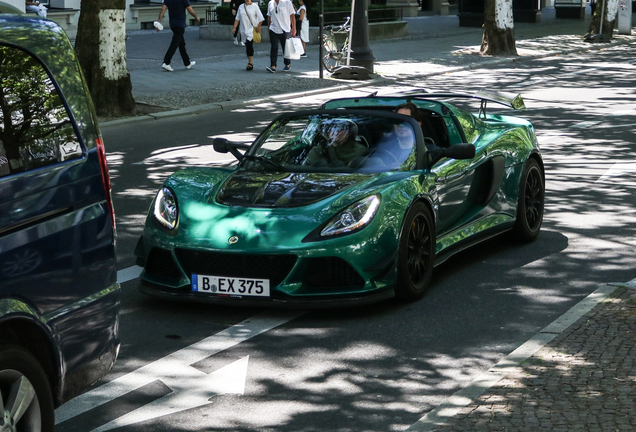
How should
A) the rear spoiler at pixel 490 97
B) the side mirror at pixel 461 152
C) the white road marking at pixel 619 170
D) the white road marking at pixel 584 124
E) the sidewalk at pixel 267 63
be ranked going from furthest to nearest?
the sidewalk at pixel 267 63 → the white road marking at pixel 584 124 → the white road marking at pixel 619 170 → the rear spoiler at pixel 490 97 → the side mirror at pixel 461 152

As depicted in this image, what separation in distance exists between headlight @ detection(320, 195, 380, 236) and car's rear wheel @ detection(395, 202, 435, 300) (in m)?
0.27

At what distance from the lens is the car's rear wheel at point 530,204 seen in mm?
8617

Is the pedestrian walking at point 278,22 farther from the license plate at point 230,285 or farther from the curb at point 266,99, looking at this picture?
the license plate at point 230,285

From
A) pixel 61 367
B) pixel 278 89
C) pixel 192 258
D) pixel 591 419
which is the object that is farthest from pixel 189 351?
pixel 278 89

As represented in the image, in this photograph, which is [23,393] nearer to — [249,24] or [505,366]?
[505,366]

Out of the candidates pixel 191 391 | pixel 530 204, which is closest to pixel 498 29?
pixel 530 204

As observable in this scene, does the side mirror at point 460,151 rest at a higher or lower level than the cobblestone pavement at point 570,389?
higher

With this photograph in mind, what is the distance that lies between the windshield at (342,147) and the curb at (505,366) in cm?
167

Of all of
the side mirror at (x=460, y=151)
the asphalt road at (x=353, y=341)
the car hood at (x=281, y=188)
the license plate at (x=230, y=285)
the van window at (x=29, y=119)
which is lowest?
the asphalt road at (x=353, y=341)

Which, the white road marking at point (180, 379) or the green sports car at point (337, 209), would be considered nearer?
the white road marking at point (180, 379)

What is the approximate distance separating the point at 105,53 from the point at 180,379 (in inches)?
489

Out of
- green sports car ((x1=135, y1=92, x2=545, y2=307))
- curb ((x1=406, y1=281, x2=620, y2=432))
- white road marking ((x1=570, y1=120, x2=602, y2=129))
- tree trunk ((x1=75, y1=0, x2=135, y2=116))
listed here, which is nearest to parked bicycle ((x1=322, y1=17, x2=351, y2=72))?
tree trunk ((x1=75, y1=0, x2=135, y2=116))

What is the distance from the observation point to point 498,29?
1188 inches

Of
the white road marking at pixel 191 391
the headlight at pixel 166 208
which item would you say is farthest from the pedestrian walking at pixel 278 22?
the white road marking at pixel 191 391
